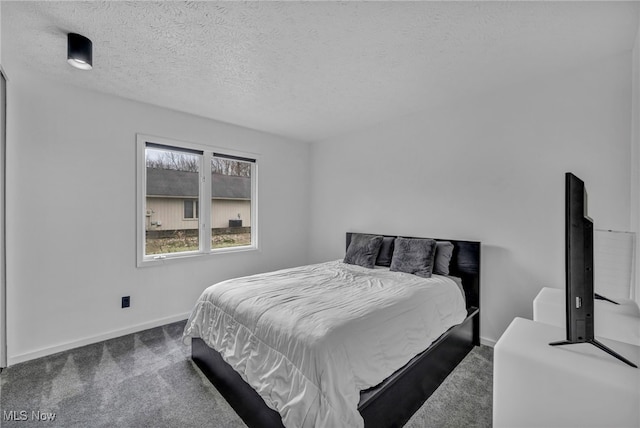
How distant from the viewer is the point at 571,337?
1120 mm

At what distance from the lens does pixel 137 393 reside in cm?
197

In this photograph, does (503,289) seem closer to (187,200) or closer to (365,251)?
(365,251)

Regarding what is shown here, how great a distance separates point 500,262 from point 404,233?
1.06m

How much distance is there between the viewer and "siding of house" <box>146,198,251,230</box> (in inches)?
128

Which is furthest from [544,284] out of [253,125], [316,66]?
[253,125]

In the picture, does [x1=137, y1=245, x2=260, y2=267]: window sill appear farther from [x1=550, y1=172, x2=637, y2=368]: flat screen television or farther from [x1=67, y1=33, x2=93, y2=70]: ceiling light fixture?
[x1=550, y1=172, x2=637, y2=368]: flat screen television

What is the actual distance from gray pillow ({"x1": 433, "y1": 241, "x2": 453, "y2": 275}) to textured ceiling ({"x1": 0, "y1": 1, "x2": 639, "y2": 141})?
1572 millimetres

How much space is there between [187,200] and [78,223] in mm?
1084

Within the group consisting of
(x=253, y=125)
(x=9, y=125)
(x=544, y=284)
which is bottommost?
(x=544, y=284)

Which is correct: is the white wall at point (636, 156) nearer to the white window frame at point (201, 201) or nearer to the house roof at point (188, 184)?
the white window frame at point (201, 201)

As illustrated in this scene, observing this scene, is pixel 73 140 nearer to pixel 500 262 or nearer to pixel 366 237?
pixel 366 237

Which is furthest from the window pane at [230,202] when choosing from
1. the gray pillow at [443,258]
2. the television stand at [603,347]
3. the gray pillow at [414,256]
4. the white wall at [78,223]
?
the television stand at [603,347]

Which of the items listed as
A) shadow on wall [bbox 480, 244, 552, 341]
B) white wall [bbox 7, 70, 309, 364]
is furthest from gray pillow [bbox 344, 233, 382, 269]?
white wall [bbox 7, 70, 309, 364]

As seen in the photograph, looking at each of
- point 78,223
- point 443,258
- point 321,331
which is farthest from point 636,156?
point 78,223
